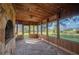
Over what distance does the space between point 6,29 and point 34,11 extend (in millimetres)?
676

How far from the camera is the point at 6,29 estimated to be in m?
2.84

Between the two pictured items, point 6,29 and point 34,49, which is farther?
point 6,29


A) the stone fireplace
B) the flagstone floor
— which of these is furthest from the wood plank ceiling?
the flagstone floor

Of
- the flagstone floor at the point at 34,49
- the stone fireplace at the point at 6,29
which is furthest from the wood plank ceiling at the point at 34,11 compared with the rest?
the flagstone floor at the point at 34,49

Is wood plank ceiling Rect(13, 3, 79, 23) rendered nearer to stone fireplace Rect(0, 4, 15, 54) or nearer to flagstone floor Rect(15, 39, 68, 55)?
stone fireplace Rect(0, 4, 15, 54)

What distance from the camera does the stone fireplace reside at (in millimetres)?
2377

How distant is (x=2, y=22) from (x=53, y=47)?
1090 mm

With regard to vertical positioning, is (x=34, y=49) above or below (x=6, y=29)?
below

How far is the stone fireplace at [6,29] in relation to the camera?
2377 mm

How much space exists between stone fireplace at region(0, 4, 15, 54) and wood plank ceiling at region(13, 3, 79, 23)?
0.17 metres

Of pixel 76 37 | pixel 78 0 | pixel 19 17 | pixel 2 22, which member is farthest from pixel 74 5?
pixel 2 22

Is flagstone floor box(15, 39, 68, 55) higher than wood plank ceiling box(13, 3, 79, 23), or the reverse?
wood plank ceiling box(13, 3, 79, 23)

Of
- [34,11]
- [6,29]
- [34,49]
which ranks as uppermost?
[34,11]
